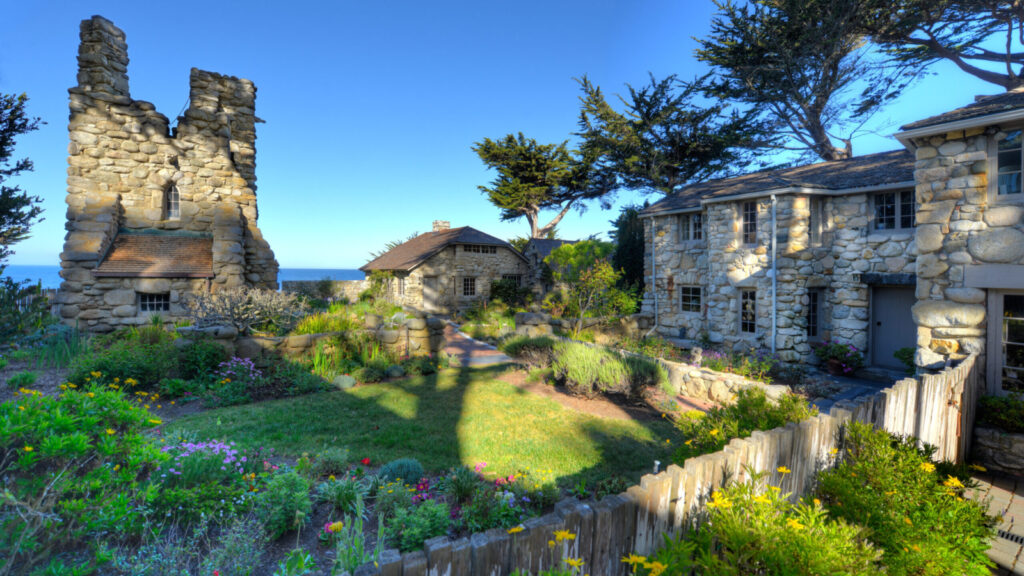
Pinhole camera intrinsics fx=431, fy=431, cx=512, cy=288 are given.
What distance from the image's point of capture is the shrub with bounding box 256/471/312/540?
3461 millimetres

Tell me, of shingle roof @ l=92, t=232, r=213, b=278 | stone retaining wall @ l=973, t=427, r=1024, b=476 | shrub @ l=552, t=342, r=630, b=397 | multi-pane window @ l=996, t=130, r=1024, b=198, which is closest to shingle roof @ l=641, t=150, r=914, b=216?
multi-pane window @ l=996, t=130, r=1024, b=198

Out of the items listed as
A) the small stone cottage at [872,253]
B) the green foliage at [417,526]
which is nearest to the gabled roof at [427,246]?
the small stone cottage at [872,253]

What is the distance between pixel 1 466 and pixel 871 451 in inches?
260

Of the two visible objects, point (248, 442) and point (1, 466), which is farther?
point (248, 442)

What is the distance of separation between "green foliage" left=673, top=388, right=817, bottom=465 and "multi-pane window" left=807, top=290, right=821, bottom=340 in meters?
10.4

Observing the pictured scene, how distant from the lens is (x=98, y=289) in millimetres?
11672

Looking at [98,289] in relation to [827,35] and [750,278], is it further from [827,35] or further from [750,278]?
[827,35]

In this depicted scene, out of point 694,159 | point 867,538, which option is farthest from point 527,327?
point 694,159

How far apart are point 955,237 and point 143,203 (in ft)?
64.3

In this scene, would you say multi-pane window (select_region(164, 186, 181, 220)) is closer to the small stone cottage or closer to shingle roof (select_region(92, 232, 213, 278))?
shingle roof (select_region(92, 232, 213, 278))

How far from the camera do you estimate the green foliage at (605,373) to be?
8367 millimetres

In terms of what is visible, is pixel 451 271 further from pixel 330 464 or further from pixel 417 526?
pixel 417 526

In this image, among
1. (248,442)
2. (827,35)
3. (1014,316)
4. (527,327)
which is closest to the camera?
(248,442)

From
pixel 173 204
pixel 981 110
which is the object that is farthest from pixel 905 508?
pixel 173 204
